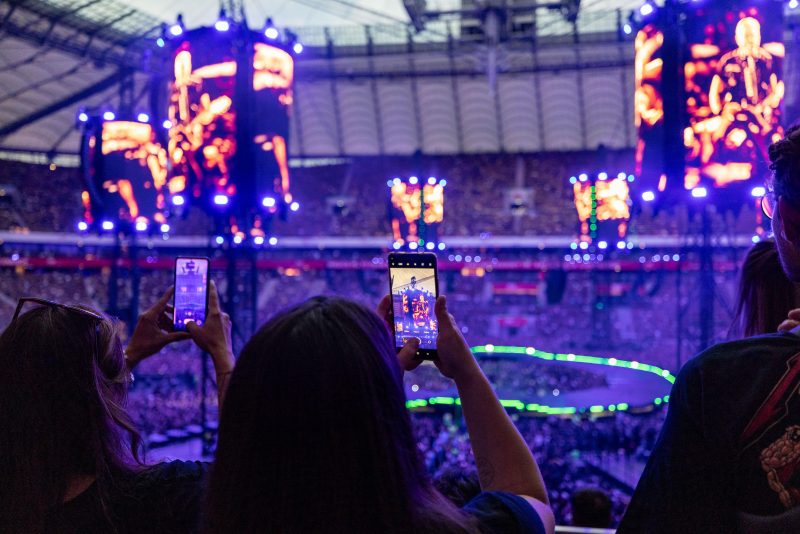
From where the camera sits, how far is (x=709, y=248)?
9047 millimetres

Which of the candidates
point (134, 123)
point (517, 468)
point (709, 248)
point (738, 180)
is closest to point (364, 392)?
point (517, 468)

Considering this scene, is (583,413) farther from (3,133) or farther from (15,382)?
(3,133)

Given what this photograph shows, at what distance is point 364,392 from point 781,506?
868mm

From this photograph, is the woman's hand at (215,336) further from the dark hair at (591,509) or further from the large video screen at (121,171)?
the large video screen at (121,171)

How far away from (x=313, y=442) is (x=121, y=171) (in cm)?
1487

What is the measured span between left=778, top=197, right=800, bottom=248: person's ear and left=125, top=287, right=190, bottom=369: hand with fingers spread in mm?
1922

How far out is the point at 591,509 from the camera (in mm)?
4219

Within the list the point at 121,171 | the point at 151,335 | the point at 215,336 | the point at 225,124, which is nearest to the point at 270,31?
the point at 225,124

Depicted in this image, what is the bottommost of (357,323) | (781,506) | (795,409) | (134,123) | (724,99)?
(781,506)

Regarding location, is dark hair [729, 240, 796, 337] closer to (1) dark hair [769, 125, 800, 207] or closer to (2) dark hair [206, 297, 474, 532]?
(1) dark hair [769, 125, 800, 207]

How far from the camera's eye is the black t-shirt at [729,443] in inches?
49.6

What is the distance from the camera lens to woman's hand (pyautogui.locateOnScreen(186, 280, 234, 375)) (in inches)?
83.6

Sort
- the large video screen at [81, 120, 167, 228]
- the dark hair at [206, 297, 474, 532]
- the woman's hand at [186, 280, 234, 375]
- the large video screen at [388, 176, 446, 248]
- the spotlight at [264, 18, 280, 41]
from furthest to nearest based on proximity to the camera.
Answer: the large video screen at [388, 176, 446, 248] < the large video screen at [81, 120, 167, 228] < the spotlight at [264, 18, 280, 41] < the woman's hand at [186, 280, 234, 375] < the dark hair at [206, 297, 474, 532]

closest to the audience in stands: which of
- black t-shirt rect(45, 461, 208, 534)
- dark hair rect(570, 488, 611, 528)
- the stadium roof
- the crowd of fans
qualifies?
black t-shirt rect(45, 461, 208, 534)
